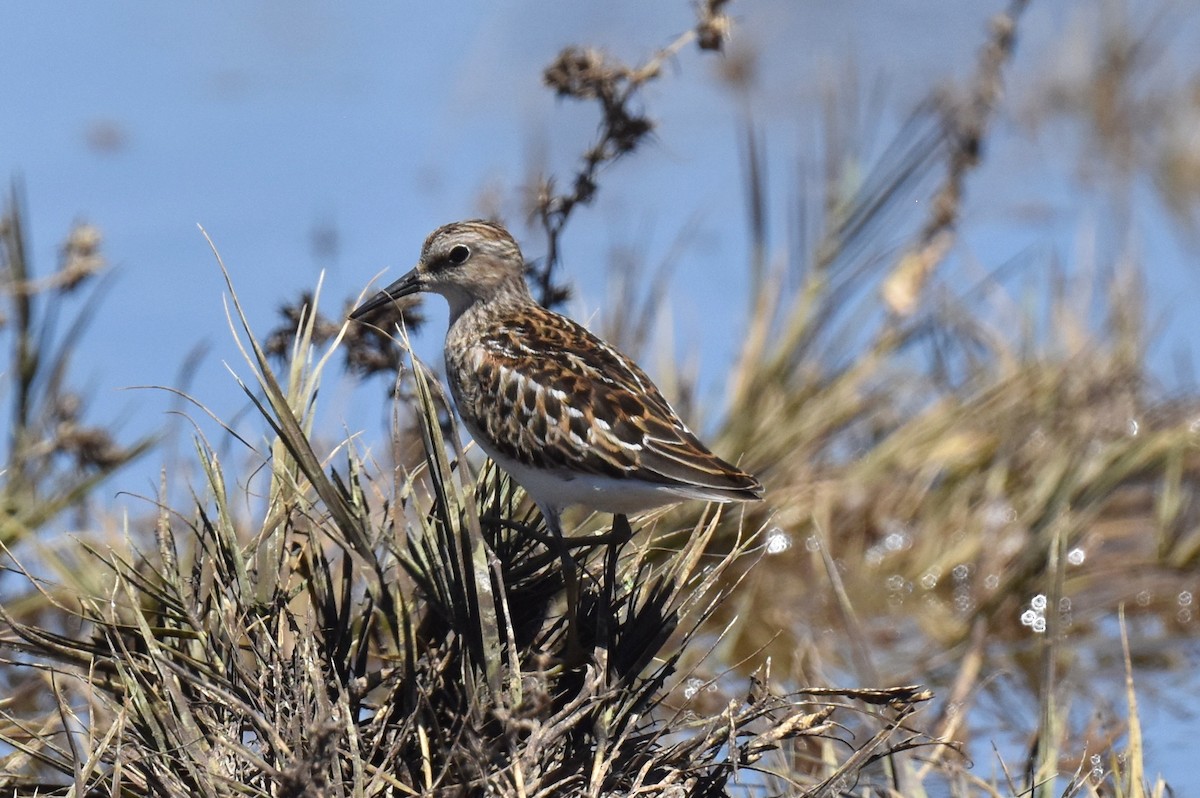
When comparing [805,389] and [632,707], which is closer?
[632,707]

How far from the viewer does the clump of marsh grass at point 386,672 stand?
3703 mm

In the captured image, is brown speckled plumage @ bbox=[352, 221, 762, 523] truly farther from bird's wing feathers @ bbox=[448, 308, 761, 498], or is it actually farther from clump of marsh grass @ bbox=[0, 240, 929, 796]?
clump of marsh grass @ bbox=[0, 240, 929, 796]

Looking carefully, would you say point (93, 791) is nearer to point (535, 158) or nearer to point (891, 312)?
point (535, 158)

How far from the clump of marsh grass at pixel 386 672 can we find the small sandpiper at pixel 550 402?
14 cm

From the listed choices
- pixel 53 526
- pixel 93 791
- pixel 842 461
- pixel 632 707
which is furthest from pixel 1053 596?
pixel 842 461

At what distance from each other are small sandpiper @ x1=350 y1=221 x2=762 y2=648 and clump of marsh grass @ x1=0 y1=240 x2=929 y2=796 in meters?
0.14

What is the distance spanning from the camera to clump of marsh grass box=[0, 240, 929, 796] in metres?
3.70

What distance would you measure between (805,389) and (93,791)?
4.58 metres

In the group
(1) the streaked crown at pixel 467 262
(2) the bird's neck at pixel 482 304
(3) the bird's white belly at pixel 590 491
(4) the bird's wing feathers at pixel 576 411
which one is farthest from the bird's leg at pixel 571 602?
(1) the streaked crown at pixel 467 262

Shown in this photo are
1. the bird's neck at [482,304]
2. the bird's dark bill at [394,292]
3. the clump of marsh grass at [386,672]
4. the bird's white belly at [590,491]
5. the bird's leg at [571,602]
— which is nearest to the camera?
the clump of marsh grass at [386,672]

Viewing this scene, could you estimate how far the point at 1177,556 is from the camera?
7.53 m

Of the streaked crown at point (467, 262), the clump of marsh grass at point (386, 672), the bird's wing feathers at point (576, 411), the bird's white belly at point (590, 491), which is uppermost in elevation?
the streaked crown at point (467, 262)

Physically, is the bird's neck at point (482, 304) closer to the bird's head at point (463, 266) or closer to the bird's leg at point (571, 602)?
the bird's head at point (463, 266)

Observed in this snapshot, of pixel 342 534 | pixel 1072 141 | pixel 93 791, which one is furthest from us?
pixel 1072 141
